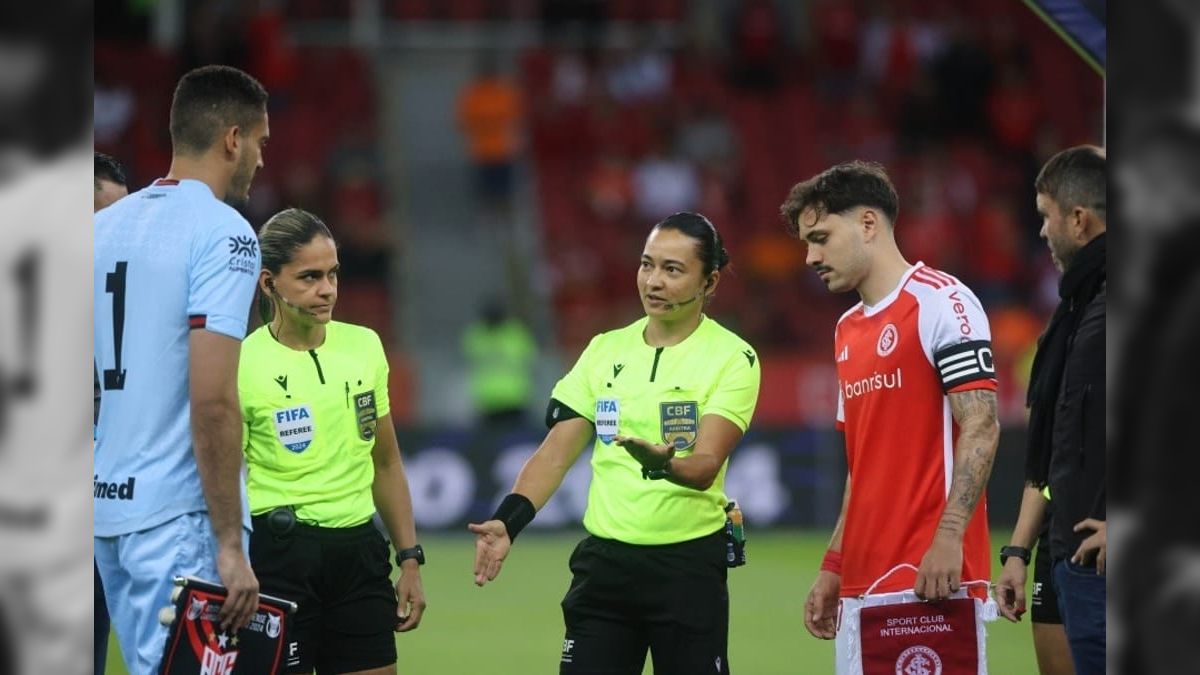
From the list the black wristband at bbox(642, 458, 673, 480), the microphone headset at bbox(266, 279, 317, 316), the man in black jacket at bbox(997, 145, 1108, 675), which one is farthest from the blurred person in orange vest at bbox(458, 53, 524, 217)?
the black wristband at bbox(642, 458, 673, 480)

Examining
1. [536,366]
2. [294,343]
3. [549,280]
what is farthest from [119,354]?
[549,280]

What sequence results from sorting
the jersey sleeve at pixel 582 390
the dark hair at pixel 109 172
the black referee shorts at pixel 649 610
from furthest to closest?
the dark hair at pixel 109 172
the jersey sleeve at pixel 582 390
the black referee shorts at pixel 649 610

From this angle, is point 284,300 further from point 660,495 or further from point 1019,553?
point 1019,553

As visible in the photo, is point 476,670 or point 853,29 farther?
point 853,29

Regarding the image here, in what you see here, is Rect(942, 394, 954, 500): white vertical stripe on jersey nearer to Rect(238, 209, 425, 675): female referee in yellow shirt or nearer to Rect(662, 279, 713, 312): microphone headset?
Rect(662, 279, 713, 312): microphone headset

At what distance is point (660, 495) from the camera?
473 cm

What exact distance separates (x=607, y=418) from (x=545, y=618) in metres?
5.97

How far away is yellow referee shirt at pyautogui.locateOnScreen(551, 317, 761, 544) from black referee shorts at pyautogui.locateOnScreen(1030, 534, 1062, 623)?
1.45m

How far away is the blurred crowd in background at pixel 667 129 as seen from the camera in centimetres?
1922

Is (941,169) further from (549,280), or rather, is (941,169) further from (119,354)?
(119,354)

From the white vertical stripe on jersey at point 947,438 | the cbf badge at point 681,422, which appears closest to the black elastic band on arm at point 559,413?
the cbf badge at point 681,422

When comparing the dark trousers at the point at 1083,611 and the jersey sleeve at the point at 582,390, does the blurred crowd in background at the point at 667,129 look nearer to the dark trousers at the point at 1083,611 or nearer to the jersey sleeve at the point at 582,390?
the jersey sleeve at the point at 582,390

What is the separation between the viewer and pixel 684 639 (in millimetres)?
4648

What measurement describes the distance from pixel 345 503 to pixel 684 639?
1.25 m
